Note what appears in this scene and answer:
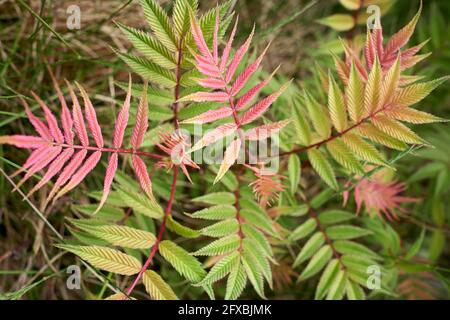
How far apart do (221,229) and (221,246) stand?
53mm

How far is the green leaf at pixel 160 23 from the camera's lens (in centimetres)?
97

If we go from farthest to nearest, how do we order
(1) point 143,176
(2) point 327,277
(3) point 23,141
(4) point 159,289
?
(2) point 327,277 < (4) point 159,289 < (1) point 143,176 < (3) point 23,141

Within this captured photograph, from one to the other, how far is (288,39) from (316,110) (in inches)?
32.4

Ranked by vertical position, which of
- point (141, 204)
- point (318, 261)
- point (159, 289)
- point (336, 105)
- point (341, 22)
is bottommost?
point (159, 289)

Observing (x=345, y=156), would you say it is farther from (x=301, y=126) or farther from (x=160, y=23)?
(x=160, y=23)

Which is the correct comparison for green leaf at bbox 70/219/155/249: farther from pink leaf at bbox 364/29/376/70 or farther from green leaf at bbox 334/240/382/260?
pink leaf at bbox 364/29/376/70

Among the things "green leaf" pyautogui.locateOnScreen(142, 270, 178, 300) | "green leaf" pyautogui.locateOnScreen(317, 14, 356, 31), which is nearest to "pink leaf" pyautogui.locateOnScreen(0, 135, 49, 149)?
"green leaf" pyautogui.locateOnScreen(142, 270, 178, 300)

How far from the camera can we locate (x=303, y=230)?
4.49 ft

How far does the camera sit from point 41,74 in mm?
1506

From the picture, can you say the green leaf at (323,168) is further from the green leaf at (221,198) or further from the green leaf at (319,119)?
the green leaf at (221,198)

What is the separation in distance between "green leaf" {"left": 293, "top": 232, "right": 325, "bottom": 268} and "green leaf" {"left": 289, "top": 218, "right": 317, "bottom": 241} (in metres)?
0.03

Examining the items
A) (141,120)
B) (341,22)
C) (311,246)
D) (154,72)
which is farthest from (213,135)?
(341,22)
